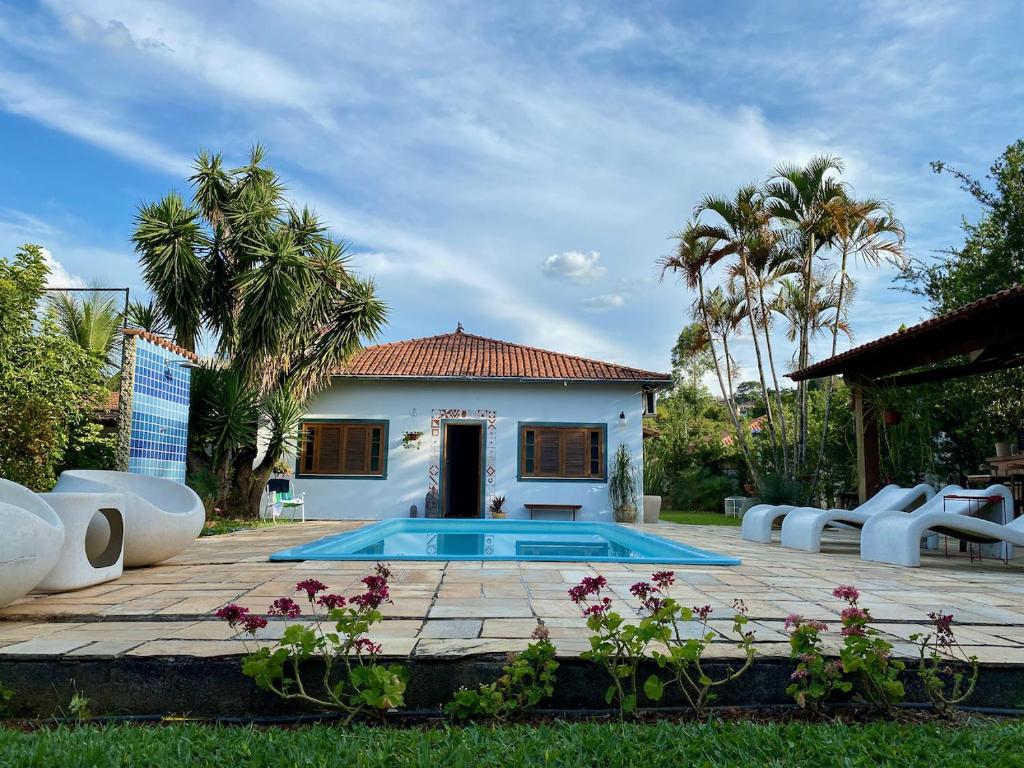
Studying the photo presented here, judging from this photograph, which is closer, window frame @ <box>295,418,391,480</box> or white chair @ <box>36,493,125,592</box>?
Result: white chair @ <box>36,493,125,592</box>

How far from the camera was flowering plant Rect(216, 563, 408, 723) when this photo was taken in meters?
2.29

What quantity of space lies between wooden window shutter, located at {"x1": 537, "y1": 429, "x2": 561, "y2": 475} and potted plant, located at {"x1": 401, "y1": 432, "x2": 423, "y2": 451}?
2373 millimetres

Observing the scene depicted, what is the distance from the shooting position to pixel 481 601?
3879 millimetres

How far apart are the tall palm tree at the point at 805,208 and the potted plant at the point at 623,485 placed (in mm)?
3088

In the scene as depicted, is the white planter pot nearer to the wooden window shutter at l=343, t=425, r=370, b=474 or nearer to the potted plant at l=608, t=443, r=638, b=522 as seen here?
the potted plant at l=608, t=443, r=638, b=522

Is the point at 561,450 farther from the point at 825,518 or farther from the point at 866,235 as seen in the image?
the point at 866,235

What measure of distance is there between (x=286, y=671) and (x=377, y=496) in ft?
36.3

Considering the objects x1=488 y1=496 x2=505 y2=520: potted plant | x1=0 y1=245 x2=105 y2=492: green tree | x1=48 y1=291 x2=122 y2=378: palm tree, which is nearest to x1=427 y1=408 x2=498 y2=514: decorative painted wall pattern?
x1=488 y1=496 x2=505 y2=520: potted plant

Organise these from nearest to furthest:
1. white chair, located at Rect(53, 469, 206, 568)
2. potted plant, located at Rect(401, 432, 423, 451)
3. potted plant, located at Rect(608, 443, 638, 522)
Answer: white chair, located at Rect(53, 469, 206, 568), potted plant, located at Rect(608, 443, 638, 522), potted plant, located at Rect(401, 432, 423, 451)

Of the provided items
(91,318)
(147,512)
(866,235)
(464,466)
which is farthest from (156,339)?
(866,235)

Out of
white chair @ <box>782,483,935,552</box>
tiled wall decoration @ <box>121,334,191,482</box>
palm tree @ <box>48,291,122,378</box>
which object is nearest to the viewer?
white chair @ <box>782,483,935,552</box>

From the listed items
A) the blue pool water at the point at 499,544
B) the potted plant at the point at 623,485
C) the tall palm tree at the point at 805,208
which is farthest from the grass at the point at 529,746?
the potted plant at the point at 623,485

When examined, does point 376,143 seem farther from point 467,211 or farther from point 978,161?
point 978,161

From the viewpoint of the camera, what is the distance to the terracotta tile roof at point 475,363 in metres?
13.4
